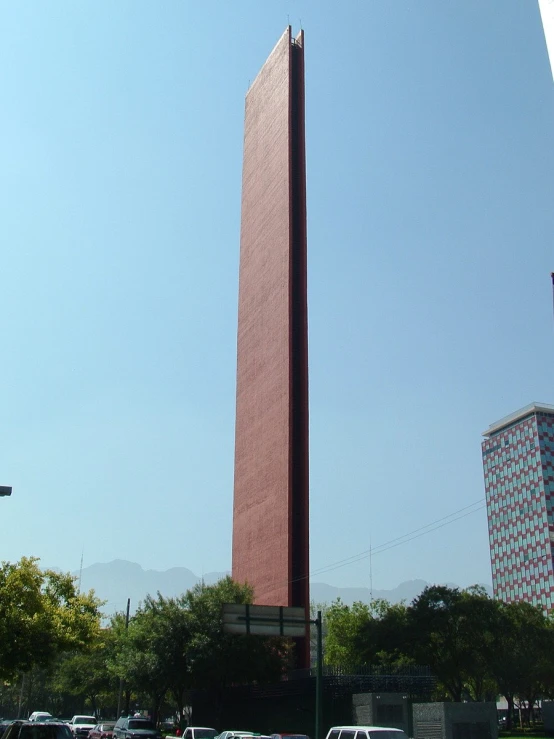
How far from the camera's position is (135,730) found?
39.7m

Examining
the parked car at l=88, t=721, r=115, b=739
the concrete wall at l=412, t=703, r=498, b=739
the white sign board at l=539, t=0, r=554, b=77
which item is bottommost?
the parked car at l=88, t=721, r=115, b=739

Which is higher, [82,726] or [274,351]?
[274,351]

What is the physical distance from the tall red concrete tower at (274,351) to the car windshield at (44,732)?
31110mm

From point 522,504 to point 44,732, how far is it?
424 ft

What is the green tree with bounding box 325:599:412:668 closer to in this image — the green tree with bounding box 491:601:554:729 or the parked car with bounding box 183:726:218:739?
the green tree with bounding box 491:601:554:729

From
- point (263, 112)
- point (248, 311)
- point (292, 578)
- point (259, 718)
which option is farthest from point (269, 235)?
point (259, 718)

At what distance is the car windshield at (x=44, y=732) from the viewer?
20672mm

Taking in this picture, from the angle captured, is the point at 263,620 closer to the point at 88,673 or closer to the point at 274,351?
the point at 274,351

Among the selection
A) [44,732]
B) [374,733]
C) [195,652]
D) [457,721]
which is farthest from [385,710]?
[44,732]

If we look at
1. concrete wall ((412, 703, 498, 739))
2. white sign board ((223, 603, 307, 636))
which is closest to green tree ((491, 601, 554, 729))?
concrete wall ((412, 703, 498, 739))

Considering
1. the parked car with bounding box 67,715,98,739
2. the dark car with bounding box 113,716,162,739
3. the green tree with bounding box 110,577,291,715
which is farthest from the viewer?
the parked car with bounding box 67,715,98,739

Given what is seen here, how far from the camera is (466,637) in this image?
6019 centimetres

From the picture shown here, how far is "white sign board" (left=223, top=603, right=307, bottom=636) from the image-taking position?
30.5 meters

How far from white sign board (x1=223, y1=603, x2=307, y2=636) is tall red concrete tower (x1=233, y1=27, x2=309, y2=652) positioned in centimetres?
2001
